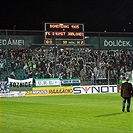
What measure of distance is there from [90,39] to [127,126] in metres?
26.8

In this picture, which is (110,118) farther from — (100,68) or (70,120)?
(100,68)

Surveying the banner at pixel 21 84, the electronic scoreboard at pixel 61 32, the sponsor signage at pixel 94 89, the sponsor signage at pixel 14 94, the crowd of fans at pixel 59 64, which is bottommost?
the sponsor signage at pixel 14 94

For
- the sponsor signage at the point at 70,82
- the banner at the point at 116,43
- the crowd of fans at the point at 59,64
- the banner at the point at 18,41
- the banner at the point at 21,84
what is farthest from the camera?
the banner at the point at 116,43

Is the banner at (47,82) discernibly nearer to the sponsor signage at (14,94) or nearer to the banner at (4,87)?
the sponsor signage at (14,94)

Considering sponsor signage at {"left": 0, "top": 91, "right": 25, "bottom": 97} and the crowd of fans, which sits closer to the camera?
sponsor signage at {"left": 0, "top": 91, "right": 25, "bottom": 97}

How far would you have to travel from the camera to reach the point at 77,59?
1655 inches

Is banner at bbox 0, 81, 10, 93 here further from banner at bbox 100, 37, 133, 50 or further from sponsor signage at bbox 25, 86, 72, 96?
banner at bbox 100, 37, 133, 50

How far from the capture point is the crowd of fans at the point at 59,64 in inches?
1565

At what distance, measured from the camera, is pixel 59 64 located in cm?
4097

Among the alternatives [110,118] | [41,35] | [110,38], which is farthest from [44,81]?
[110,118]

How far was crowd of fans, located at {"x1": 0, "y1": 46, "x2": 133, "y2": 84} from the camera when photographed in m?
39.8

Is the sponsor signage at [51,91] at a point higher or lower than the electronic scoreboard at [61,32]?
lower

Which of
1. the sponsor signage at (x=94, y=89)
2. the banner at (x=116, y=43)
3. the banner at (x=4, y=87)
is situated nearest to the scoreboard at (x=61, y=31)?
the banner at (x=116, y=43)

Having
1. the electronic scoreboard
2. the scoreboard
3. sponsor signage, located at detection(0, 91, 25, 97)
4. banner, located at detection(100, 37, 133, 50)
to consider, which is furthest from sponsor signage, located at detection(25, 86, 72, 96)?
banner, located at detection(100, 37, 133, 50)
